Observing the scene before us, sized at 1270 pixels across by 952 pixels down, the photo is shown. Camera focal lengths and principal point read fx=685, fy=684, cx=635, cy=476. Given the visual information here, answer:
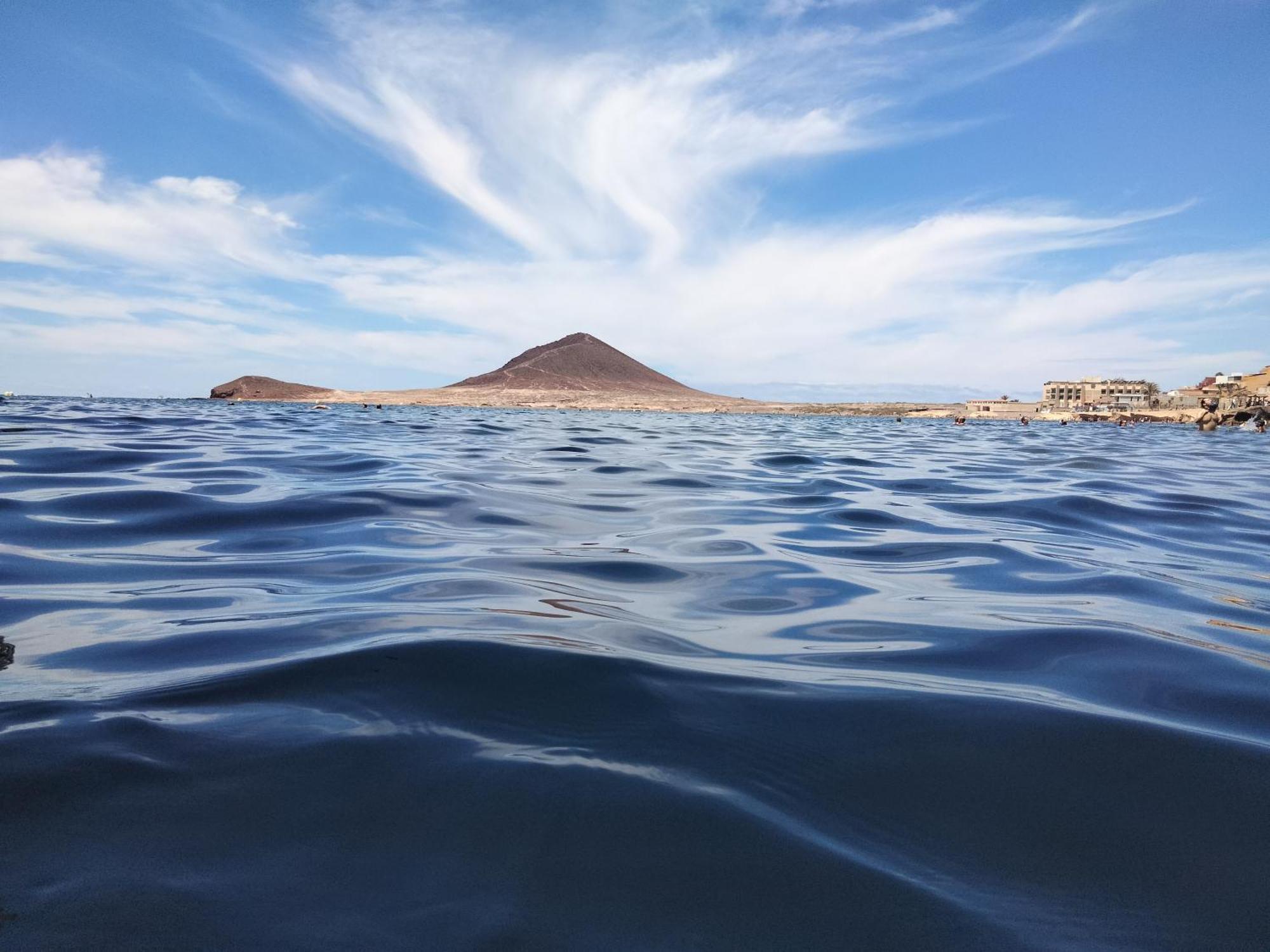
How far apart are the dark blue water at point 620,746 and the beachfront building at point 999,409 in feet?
265

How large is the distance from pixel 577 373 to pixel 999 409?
68.4 meters

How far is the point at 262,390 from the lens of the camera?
103375mm

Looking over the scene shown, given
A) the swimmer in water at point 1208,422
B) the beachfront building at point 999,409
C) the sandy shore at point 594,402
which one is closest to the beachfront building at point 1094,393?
the beachfront building at point 999,409

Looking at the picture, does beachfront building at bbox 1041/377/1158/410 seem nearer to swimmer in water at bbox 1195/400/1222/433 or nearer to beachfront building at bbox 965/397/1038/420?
beachfront building at bbox 965/397/1038/420

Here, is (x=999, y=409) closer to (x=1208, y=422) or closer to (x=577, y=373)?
(x=1208, y=422)

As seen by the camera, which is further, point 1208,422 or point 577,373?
point 577,373

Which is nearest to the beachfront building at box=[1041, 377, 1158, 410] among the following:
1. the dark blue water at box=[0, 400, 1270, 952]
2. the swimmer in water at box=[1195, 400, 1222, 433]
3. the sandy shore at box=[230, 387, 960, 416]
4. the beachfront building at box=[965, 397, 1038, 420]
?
the beachfront building at box=[965, 397, 1038, 420]

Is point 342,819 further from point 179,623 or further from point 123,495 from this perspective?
point 123,495

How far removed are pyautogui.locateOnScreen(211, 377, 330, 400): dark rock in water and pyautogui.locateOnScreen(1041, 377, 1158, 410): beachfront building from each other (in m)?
102

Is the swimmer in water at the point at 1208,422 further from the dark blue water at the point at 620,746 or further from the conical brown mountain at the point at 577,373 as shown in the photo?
the conical brown mountain at the point at 577,373

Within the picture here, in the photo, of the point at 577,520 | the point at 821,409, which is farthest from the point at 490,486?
the point at 821,409

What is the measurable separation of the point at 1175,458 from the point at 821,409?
6624cm

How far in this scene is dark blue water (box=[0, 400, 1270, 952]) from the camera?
1.10 metres

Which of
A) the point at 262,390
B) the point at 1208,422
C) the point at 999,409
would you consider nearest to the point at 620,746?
the point at 1208,422
